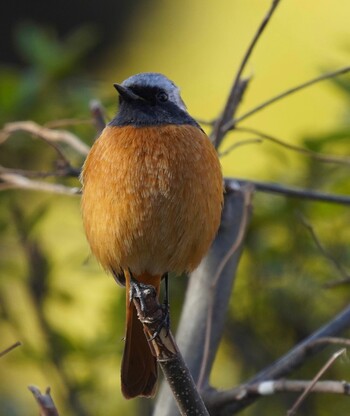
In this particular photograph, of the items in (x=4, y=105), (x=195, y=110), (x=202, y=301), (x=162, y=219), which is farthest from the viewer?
(x=195, y=110)


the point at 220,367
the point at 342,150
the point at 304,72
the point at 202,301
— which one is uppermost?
the point at 304,72

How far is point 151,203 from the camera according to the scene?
332cm

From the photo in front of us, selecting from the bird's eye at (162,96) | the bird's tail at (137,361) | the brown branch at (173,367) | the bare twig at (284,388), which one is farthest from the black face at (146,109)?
the bare twig at (284,388)

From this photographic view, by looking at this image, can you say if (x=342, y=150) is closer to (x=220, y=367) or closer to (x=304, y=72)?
(x=220, y=367)

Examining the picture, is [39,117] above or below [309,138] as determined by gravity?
above

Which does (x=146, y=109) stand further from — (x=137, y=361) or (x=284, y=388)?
(x=284, y=388)

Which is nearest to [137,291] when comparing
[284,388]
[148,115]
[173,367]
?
[173,367]

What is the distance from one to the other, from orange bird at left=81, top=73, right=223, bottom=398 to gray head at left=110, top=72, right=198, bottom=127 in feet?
0.23

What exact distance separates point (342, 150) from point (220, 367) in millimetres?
1052

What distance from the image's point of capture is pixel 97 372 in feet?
14.9

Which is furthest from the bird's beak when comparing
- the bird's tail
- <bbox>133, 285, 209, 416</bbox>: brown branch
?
<bbox>133, 285, 209, 416</bbox>: brown branch

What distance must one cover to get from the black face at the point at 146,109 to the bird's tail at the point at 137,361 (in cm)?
53

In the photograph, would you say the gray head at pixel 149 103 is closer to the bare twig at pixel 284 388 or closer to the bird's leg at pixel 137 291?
the bird's leg at pixel 137 291

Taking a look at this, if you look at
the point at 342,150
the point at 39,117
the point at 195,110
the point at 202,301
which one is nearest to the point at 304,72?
the point at 195,110
